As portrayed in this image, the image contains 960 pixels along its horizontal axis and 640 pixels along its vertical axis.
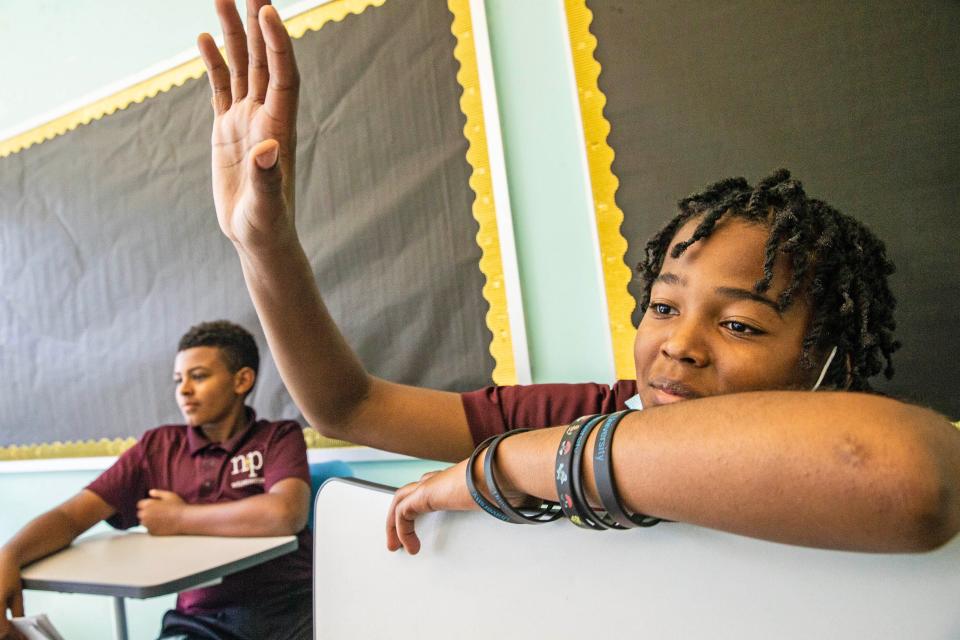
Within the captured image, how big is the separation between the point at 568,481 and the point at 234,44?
0.70m

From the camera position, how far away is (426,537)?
618mm

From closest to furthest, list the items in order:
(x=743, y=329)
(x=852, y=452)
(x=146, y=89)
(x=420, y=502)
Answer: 1. (x=852, y=452)
2. (x=420, y=502)
3. (x=743, y=329)
4. (x=146, y=89)

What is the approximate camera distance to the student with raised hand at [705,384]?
0.39m

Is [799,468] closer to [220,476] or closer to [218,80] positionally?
[218,80]

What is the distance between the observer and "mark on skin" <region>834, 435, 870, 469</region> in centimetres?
38

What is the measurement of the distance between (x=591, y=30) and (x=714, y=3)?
0.86ft

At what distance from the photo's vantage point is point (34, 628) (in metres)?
1.36

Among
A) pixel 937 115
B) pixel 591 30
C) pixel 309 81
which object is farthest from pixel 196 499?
pixel 937 115

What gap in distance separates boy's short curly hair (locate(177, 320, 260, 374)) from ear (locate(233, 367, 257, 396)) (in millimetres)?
13

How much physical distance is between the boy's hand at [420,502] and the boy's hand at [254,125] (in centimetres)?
35

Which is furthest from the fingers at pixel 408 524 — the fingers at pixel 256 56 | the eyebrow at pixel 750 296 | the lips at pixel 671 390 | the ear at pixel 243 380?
the ear at pixel 243 380

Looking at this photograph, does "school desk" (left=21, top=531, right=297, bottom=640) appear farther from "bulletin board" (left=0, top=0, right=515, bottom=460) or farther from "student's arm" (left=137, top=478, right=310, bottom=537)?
"bulletin board" (left=0, top=0, right=515, bottom=460)

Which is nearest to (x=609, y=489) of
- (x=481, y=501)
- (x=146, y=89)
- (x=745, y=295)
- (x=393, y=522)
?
(x=481, y=501)

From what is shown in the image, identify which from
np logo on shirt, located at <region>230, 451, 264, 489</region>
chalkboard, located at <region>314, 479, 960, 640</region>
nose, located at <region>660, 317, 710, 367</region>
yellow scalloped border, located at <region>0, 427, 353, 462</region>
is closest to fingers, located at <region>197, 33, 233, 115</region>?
chalkboard, located at <region>314, 479, 960, 640</region>
